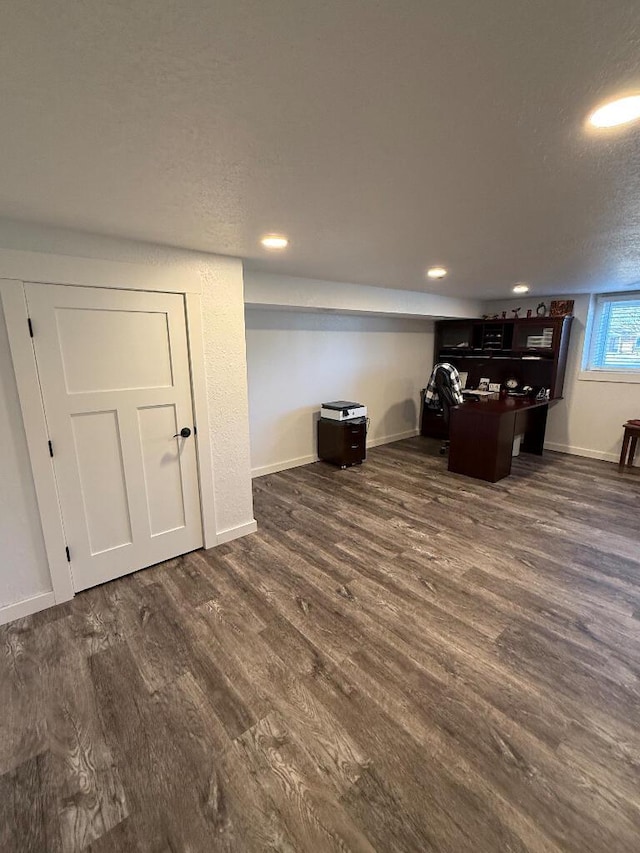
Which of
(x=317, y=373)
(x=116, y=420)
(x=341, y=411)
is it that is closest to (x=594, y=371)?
(x=341, y=411)

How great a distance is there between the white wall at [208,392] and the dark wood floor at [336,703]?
0.99 ft

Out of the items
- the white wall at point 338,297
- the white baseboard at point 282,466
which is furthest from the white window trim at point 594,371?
the white baseboard at point 282,466

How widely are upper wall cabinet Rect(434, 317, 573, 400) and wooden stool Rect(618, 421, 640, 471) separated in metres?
0.88

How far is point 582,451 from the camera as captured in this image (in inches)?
203

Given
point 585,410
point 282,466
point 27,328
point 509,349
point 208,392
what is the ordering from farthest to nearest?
point 509,349 → point 585,410 → point 282,466 → point 208,392 → point 27,328

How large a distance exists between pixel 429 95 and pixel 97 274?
1959 millimetres

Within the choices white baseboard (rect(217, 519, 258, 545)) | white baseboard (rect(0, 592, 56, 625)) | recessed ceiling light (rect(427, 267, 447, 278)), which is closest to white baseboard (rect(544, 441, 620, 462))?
recessed ceiling light (rect(427, 267, 447, 278))

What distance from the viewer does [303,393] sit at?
4.73 m

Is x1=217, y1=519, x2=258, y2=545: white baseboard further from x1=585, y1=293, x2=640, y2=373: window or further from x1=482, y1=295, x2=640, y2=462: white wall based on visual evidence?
x1=585, y1=293, x2=640, y2=373: window

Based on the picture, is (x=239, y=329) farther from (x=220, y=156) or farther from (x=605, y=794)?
(x=605, y=794)

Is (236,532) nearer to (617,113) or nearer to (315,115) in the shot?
(315,115)

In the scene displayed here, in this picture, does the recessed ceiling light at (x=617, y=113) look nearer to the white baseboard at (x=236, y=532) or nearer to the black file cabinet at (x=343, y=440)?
the white baseboard at (x=236, y=532)

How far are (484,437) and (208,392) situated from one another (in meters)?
3.06

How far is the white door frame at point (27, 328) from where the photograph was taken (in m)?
1.95
